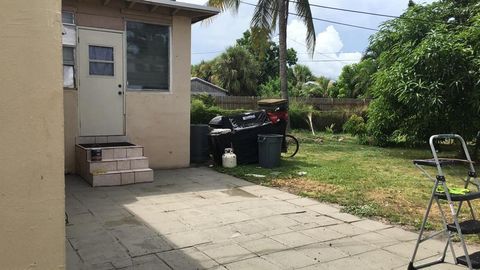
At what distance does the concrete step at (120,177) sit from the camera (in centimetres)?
718

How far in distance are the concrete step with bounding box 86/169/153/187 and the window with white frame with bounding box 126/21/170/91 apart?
191cm

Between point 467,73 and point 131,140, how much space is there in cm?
808

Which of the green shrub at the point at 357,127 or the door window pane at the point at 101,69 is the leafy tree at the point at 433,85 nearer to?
the green shrub at the point at 357,127

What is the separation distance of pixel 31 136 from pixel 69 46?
243 inches

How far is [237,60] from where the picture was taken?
112ft

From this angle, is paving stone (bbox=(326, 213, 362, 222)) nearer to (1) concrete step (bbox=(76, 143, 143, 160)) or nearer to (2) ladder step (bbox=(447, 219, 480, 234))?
(2) ladder step (bbox=(447, 219, 480, 234))

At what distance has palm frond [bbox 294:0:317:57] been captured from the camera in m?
16.2

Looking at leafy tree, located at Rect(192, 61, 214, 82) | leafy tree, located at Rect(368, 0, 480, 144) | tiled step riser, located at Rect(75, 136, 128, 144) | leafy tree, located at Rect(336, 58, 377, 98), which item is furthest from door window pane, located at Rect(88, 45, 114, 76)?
leafy tree, located at Rect(192, 61, 214, 82)

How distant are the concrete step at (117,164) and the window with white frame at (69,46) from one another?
165 cm

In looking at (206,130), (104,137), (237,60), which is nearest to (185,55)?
(206,130)

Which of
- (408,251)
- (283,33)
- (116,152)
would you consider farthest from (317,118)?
(408,251)

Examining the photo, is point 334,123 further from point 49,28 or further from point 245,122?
point 49,28

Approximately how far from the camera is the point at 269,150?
923cm

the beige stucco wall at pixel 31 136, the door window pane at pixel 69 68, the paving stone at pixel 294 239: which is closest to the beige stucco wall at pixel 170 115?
the door window pane at pixel 69 68
